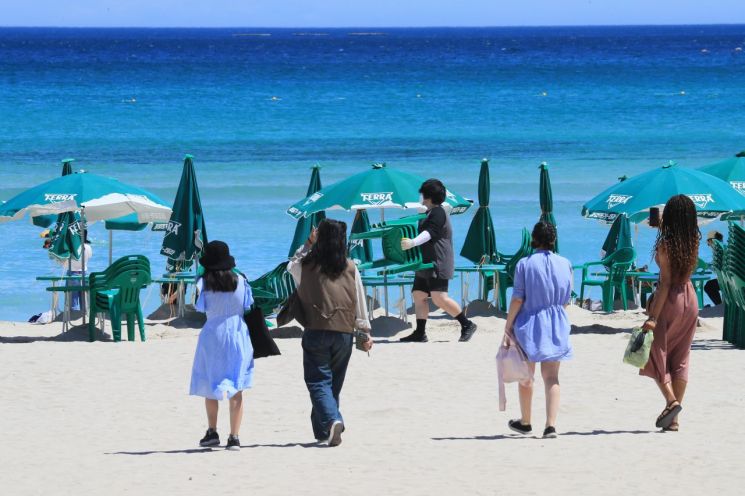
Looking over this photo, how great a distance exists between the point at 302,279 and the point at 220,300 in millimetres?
442

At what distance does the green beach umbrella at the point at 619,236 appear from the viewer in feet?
45.9

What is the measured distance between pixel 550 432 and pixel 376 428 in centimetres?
106

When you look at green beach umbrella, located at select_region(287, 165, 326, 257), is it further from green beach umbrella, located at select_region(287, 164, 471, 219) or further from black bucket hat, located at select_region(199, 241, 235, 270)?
black bucket hat, located at select_region(199, 241, 235, 270)

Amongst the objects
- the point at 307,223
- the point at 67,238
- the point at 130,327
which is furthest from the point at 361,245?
the point at 67,238

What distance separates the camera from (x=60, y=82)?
6869cm

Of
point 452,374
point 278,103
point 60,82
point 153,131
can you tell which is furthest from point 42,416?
point 60,82

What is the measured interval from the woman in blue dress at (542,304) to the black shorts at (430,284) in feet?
12.0

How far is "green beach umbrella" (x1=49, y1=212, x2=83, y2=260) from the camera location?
513 inches

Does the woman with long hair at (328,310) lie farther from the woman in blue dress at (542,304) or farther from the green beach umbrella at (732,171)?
the green beach umbrella at (732,171)

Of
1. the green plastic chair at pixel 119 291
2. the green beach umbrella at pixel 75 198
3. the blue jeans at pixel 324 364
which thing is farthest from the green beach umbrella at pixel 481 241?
the blue jeans at pixel 324 364

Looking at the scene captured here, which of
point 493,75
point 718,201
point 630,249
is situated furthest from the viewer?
point 493,75

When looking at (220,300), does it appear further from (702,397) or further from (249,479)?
(702,397)

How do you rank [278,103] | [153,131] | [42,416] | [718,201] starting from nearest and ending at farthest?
[42,416] < [718,201] < [153,131] < [278,103]

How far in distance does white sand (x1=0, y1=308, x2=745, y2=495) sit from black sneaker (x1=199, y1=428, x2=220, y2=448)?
5 cm
